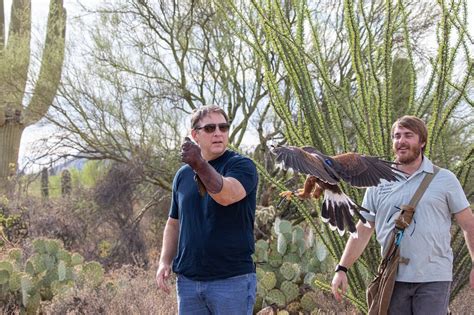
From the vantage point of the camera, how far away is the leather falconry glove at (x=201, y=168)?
2.77 metres

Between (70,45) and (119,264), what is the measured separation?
4.00m

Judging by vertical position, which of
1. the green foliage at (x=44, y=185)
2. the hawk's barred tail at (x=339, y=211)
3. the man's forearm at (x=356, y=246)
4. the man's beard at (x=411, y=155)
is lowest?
the man's forearm at (x=356, y=246)

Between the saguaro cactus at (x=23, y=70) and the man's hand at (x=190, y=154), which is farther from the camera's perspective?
the saguaro cactus at (x=23, y=70)

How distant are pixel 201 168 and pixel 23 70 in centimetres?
970

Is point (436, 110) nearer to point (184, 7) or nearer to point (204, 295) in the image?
point (204, 295)

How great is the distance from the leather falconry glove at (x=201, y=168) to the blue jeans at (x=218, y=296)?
1.48 feet

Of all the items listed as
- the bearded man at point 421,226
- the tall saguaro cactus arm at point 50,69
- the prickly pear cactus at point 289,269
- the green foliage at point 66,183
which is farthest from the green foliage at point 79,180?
the bearded man at point 421,226

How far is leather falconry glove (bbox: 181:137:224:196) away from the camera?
2768 mm

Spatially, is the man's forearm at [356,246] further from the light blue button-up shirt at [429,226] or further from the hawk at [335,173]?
the light blue button-up shirt at [429,226]

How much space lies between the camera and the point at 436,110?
15.4 ft

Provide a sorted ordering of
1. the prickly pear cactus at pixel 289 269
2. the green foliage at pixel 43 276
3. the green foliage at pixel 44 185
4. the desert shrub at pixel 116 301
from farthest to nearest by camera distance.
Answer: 1. the green foliage at pixel 44 185
2. the prickly pear cactus at pixel 289 269
3. the green foliage at pixel 43 276
4. the desert shrub at pixel 116 301

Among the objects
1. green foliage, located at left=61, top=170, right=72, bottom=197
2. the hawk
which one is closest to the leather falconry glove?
the hawk

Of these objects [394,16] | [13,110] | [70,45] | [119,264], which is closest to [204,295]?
[394,16]

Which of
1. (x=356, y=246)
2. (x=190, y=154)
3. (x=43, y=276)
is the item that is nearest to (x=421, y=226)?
(x=356, y=246)
